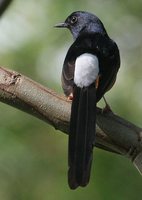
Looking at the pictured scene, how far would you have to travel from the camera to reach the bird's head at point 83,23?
495 centimetres

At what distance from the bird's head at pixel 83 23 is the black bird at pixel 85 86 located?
4.4 inches

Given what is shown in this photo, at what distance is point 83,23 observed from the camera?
16.4ft

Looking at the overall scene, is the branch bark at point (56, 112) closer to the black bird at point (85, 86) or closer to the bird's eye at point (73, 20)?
the black bird at point (85, 86)

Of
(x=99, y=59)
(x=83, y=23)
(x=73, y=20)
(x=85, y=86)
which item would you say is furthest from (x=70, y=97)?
(x=73, y=20)

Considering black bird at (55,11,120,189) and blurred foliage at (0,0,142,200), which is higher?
black bird at (55,11,120,189)

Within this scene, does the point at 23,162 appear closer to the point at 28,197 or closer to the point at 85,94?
the point at 28,197

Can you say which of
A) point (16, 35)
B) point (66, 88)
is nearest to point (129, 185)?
point (66, 88)

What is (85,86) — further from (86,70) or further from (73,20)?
(73,20)

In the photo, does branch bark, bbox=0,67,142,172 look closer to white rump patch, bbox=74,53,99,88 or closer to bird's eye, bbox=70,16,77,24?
white rump patch, bbox=74,53,99,88

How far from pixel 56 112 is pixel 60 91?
2.15m

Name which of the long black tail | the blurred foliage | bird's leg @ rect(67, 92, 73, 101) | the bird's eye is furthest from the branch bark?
the bird's eye

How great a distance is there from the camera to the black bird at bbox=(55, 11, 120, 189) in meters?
3.16

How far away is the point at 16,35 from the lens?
5754 millimetres

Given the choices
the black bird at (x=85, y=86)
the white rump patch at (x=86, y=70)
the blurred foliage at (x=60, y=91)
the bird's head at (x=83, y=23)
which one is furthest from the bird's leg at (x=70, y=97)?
the bird's head at (x=83, y=23)
